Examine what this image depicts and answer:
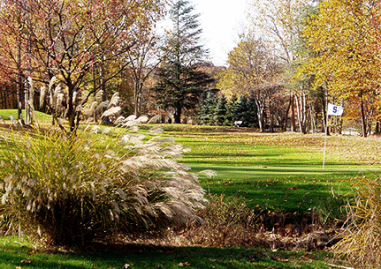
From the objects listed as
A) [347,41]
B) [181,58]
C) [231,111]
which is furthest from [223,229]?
[181,58]

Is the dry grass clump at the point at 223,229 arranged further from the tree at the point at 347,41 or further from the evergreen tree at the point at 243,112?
the evergreen tree at the point at 243,112

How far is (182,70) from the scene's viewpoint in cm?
4419

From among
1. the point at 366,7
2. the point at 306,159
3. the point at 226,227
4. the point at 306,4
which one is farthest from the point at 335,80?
the point at 226,227

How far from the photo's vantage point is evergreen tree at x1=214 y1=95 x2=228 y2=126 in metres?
44.3

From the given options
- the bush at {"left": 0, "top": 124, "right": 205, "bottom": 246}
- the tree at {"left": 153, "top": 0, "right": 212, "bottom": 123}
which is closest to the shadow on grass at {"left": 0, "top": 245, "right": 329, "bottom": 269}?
the bush at {"left": 0, "top": 124, "right": 205, "bottom": 246}

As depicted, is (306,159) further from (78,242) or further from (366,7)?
(78,242)

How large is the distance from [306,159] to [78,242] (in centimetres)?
1469

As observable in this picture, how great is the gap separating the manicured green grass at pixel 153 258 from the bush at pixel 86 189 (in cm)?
30

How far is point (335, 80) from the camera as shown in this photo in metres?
24.8

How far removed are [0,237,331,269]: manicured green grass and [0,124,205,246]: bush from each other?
0.30 metres

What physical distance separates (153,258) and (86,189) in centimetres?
128

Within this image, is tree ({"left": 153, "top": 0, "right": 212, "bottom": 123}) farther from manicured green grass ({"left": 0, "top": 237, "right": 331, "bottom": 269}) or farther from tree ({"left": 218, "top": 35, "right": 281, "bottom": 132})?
manicured green grass ({"left": 0, "top": 237, "right": 331, "bottom": 269})

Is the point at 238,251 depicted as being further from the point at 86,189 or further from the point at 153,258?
the point at 86,189

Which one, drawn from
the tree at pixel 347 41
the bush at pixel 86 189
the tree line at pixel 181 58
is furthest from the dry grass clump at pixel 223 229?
the tree at pixel 347 41
